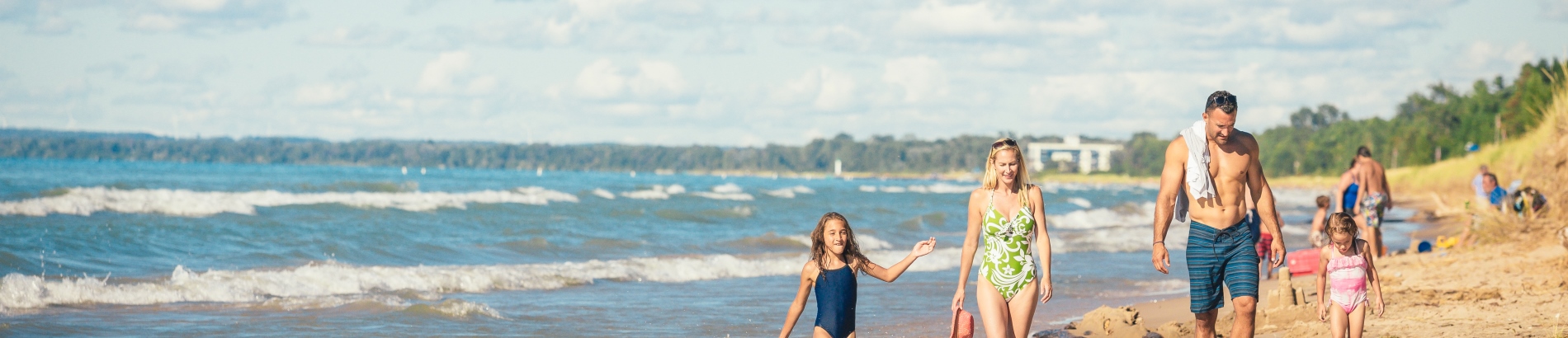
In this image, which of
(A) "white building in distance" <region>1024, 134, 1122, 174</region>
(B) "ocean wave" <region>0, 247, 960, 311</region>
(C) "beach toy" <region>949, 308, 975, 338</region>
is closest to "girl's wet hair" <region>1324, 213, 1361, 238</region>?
(C) "beach toy" <region>949, 308, 975, 338</region>

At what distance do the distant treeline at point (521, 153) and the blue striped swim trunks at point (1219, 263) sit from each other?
118563 mm

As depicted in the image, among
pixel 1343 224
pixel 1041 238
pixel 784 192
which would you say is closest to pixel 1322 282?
pixel 1343 224

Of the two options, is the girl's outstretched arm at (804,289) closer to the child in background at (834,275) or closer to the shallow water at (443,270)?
the child in background at (834,275)

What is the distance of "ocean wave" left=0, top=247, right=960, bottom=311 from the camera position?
1046 cm

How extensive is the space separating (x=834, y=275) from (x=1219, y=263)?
177cm

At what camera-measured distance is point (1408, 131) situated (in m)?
84.9

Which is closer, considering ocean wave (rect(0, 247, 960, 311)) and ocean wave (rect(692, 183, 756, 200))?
ocean wave (rect(0, 247, 960, 311))

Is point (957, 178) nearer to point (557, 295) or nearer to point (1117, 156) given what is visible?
point (1117, 156)

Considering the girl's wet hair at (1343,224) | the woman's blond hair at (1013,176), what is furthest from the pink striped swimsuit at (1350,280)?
the woman's blond hair at (1013,176)

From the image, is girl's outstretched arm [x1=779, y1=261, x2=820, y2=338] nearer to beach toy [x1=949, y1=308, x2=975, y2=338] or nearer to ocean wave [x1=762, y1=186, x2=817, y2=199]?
beach toy [x1=949, y1=308, x2=975, y2=338]

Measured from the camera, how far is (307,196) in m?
31.6

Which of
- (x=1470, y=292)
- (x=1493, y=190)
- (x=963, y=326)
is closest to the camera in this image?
(x=963, y=326)

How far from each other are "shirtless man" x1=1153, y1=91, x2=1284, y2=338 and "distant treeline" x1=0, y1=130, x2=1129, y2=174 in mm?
118504

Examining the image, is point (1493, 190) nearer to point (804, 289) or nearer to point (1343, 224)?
point (1343, 224)
